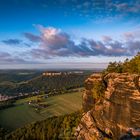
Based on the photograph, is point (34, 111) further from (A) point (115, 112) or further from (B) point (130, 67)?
(A) point (115, 112)

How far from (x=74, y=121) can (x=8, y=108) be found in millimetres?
79887

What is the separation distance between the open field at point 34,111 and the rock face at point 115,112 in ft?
226

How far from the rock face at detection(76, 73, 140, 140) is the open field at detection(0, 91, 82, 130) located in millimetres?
68818

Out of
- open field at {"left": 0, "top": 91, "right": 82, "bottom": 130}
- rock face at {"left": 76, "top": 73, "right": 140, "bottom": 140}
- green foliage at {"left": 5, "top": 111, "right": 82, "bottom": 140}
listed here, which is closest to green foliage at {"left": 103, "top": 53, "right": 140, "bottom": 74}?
rock face at {"left": 76, "top": 73, "right": 140, "bottom": 140}

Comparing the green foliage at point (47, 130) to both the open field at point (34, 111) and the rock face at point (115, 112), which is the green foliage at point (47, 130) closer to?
the open field at point (34, 111)

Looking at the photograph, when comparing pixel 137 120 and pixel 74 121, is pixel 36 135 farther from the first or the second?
pixel 137 120

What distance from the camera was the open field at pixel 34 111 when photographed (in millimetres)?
132250

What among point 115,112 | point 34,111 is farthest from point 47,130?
point 115,112

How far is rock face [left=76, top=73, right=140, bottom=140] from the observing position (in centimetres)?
5256

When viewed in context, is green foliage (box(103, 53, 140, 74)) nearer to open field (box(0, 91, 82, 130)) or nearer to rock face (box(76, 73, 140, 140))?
rock face (box(76, 73, 140, 140))

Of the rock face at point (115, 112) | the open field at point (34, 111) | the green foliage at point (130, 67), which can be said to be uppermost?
the green foliage at point (130, 67)

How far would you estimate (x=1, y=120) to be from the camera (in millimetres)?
134625

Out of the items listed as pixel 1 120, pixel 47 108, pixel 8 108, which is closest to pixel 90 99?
pixel 1 120

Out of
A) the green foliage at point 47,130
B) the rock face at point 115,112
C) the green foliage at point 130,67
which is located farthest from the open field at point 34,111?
the rock face at point 115,112
